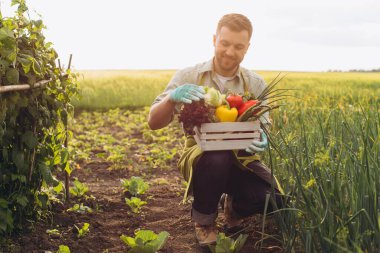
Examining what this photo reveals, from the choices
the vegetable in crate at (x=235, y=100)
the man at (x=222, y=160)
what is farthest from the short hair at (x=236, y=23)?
the vegetable in crate at (x=235, y=100)

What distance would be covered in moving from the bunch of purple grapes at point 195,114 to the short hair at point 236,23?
23.0 inches

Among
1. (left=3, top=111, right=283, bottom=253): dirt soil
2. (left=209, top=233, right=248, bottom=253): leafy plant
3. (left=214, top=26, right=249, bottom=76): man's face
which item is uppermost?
(left=214, top=26, right=249, bottom=76): man's face

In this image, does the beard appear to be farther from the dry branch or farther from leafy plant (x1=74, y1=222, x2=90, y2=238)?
leafy plant (x1=74, y1=222, x2=90, y2=238)

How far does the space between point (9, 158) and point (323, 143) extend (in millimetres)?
1869

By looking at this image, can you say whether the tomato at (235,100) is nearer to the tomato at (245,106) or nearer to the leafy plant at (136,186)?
the tomato at (245,106)

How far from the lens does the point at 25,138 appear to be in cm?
290

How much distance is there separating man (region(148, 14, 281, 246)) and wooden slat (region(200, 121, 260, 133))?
0.35 ft

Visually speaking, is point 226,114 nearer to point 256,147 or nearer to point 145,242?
point 256,147

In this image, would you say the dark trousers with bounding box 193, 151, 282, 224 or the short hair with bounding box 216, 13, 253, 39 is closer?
the dark trousers with bounding box 193, 151, 282, 224

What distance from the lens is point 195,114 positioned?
2600 millimetres

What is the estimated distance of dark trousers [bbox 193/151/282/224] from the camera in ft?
9.18

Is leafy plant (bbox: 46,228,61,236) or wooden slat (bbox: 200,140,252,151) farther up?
Result: wooden slat (bbox: 200,140,252,151)

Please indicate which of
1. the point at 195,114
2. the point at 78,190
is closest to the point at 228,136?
the point at 195,114

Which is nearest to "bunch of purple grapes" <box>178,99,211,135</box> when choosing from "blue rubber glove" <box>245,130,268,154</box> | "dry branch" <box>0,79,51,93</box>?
"blue rubber glove" <box>245,130,268,154</box>
